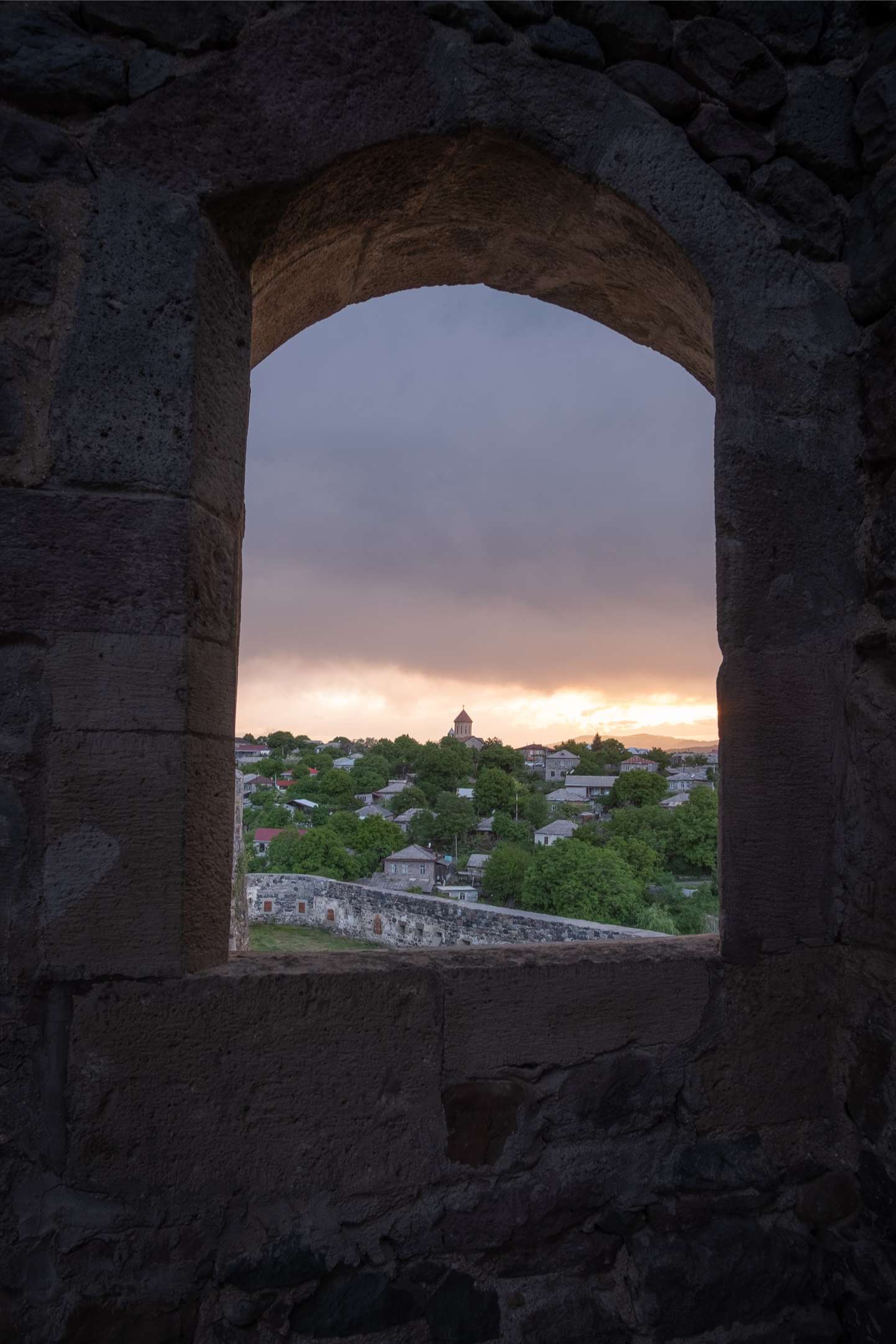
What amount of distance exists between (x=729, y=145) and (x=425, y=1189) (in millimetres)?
2438

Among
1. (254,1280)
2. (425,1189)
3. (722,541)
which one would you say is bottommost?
(254,1280)

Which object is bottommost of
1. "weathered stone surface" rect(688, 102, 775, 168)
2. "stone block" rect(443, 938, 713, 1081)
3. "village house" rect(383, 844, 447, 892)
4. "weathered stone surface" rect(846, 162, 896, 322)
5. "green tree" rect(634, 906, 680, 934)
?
"green tree" rect(634, 906, 680, 934)

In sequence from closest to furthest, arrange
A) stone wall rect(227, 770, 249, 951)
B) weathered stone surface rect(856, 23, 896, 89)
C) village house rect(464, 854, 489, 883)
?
weathered stone surface rect(856, 23, 896, 89), stone wall rect(227, 770, 249, 951), village house rect(464, 854, 489, 883)

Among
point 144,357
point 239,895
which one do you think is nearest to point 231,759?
point 144,357

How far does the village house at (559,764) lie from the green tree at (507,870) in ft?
9.46

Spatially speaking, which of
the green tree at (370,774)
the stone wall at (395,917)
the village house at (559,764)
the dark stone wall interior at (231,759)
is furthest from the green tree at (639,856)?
the dark stone wall interior at (231,759)

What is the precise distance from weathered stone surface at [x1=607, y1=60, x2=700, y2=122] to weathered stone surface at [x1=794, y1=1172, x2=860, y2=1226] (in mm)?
2473

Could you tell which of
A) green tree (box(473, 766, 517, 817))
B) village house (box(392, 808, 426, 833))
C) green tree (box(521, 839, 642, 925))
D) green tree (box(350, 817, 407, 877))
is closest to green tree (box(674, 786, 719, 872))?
green tree (box(521, 839, 642, 925))

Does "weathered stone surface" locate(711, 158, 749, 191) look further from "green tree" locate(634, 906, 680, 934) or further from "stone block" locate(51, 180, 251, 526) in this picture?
"green tree" locate(634, 906, 680, 934)

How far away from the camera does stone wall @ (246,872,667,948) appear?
13828mm

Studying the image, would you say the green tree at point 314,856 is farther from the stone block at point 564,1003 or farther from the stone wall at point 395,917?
the stone block at point 564,1003

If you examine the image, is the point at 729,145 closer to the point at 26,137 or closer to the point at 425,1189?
the point at 26,137

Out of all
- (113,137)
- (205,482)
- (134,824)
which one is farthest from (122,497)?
(113,137)

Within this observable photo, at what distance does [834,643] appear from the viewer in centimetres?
181
